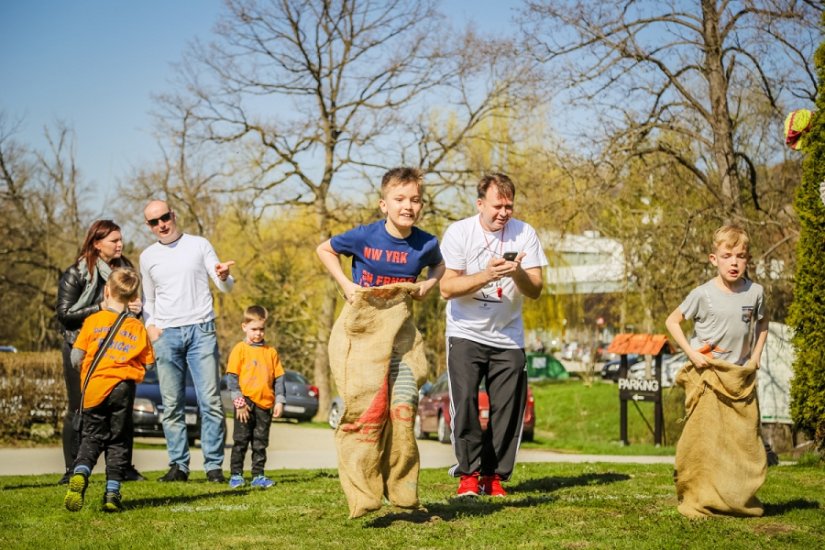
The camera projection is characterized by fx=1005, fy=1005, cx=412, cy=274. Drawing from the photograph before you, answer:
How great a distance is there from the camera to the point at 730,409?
243 inches

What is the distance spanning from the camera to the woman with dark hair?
328 inches

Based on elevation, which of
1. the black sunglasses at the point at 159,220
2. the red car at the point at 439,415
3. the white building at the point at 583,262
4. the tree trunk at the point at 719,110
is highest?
the tree trunk at the point at 719,110

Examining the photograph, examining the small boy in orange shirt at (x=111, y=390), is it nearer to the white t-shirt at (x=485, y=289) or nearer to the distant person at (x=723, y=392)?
the white t-shirt at (x=485, y=289)

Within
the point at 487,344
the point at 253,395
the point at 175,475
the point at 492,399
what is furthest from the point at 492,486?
the point at 175,475

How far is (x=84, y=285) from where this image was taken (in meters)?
8.41

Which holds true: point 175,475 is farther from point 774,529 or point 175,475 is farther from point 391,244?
point 774,529

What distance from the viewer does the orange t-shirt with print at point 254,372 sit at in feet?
28.3

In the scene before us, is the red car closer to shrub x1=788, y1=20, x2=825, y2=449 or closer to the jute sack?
shrub x1=788, y1=20, x2=825, y2=449

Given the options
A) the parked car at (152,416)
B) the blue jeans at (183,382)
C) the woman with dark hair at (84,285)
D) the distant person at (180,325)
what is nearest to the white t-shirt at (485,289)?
the distant person at (180,325)

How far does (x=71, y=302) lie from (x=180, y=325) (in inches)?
36.5

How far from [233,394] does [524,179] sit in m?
20.8

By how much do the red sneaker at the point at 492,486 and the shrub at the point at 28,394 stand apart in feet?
36.7

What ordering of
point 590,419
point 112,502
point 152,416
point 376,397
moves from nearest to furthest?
point 376,397, point 112,502, point 152,416, point 590,419

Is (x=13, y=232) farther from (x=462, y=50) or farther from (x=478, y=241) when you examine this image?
(x=478, y=241)
